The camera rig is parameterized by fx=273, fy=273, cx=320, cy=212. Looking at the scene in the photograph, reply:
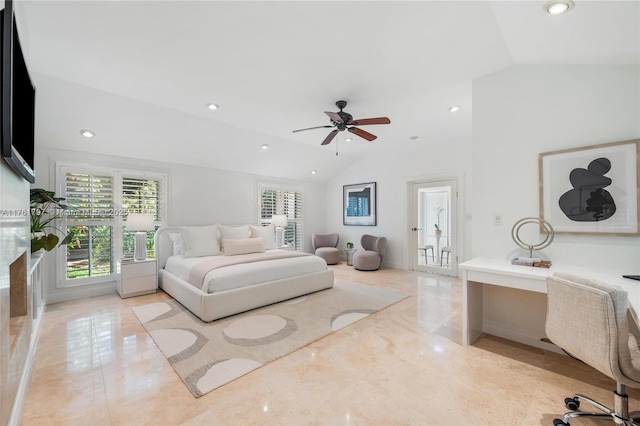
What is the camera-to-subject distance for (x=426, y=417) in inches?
65.6

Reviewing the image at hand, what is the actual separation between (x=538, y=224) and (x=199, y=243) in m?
4.41

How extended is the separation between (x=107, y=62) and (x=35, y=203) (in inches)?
82.5

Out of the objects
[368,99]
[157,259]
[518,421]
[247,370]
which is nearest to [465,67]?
[368,99]

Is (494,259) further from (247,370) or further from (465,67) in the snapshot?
(247,370)

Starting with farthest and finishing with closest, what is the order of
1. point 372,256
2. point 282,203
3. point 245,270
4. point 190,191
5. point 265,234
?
1. point 282,203
2. point 372,256
3. point 265,234
4. point 190,191
5. point 245,270

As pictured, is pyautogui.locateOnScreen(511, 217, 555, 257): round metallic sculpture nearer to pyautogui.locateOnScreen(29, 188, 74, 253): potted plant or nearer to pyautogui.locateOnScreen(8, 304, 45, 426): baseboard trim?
pyautogui.locateOnScreen(8, 304, 45, 426): baseboard trim

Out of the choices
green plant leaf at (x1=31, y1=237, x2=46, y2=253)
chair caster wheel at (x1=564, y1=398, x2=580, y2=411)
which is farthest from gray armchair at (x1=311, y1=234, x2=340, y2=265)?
chair caster wheel at (x1=564, y1=398, x2=580, y2=411)

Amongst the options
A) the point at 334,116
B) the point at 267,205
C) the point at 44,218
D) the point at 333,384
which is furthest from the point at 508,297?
the point at 44,218

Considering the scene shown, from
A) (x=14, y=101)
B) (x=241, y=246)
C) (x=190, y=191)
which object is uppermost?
(x=14, y=101)

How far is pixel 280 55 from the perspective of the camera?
98.3 inches

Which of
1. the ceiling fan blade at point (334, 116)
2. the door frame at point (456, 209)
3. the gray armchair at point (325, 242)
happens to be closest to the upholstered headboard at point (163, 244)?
the gray armchair at point (325, 242)

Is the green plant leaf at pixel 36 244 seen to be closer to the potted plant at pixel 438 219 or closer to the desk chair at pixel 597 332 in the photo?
the desk chair at pixel 597 332

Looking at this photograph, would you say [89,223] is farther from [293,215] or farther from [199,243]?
[293,215]

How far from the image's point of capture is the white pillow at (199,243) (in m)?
4.30
